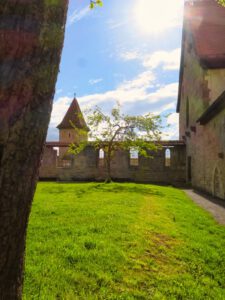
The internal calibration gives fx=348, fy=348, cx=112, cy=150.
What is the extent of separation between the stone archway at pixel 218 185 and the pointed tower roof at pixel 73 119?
25952 millimetres

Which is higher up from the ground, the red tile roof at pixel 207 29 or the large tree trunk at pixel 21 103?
the red tile roof at pixel 207 29

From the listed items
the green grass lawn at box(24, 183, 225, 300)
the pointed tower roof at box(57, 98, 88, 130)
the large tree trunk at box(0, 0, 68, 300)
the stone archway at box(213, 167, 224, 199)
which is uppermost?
the pointed tower roof at box(57, 98, 88, 130)

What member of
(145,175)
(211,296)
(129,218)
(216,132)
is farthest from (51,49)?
(145,175)

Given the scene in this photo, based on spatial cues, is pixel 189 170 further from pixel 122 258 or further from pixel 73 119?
pixel 73 119

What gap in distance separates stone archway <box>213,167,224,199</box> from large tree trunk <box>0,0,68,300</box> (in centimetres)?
1271

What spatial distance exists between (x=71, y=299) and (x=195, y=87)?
18485mm

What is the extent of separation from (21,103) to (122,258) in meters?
3.60

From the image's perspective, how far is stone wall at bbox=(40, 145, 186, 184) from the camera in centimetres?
2577

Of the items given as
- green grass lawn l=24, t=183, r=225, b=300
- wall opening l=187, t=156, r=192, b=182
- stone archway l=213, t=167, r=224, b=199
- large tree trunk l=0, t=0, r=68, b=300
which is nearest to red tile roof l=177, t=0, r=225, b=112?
stone archway l=213, t=167, r=224, b=199

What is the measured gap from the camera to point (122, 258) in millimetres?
4898

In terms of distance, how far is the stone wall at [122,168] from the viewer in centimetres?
2577

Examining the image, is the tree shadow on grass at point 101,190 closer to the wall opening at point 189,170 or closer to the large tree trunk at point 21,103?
the wall opening at point 189,170

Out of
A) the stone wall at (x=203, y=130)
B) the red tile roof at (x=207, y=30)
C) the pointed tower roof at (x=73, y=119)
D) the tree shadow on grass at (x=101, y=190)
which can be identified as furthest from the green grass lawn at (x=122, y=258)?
the pointed tower roof at (x=73, y=119)

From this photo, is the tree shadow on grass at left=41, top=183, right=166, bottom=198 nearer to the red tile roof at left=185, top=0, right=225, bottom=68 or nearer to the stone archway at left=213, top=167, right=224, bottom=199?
the stone archway at left=213, top=167, right=224, bottom=199
